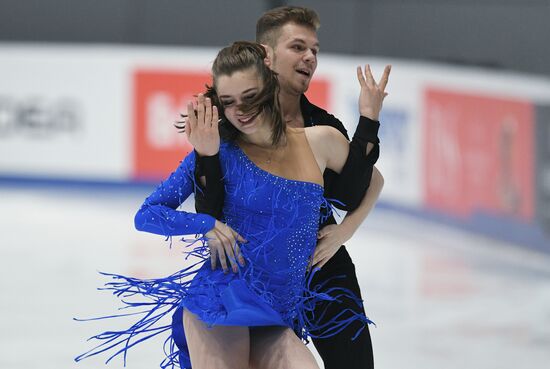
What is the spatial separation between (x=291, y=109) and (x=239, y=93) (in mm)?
516

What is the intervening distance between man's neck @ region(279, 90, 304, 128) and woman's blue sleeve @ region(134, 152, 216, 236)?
1.61ft

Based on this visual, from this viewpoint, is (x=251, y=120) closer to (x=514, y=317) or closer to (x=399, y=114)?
(x=514, y=317)

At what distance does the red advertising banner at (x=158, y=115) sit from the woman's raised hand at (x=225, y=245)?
7.28m

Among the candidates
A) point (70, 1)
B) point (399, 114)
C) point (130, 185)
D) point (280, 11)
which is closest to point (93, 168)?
point (130, 185)

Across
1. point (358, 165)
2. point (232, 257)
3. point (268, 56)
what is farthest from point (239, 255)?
point (268, 56)

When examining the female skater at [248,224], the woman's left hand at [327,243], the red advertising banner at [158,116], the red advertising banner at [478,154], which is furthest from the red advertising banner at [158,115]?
the female skater at [248,224]

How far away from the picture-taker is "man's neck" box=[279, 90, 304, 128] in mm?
3121

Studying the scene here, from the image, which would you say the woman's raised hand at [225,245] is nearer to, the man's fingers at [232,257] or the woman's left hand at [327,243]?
the man's fingers at [232,257]

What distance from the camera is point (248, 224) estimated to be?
2.73 m

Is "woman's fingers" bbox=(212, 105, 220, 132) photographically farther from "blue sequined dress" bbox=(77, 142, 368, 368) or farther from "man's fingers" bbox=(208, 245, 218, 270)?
"man's fingers" bbox=(208, 245, 218, 270)

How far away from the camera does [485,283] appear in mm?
6887

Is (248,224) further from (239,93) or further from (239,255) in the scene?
(239,93)

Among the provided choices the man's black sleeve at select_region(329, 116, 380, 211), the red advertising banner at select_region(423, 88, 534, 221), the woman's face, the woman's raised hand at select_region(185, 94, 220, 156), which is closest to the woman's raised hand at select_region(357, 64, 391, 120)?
the man's black sleeve at select_region(329, 116, 380, 211)

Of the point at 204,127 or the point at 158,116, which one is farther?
the point at 158,116
